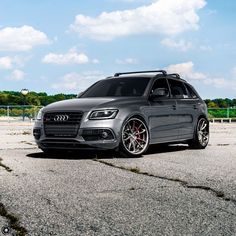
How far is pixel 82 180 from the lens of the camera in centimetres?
603

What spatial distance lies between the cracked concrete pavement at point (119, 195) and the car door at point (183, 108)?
168 cm

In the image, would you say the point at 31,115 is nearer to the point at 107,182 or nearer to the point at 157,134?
the point at 157,134

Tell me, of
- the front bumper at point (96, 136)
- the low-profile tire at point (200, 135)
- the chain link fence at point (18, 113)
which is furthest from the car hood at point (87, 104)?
the chain link fence at point (18, 113)

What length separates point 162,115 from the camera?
9516 millimetres

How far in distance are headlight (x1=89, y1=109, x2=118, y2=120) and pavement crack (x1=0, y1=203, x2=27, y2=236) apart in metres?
4.12

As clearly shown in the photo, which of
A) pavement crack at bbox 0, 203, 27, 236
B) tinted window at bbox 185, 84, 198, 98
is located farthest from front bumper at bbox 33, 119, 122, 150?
pavement crack at bbox 0, 203, 27, 236

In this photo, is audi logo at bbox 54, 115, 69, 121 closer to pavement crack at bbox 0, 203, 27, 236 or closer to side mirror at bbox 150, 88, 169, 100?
side mirror at bbox 150, 88, 169, 100

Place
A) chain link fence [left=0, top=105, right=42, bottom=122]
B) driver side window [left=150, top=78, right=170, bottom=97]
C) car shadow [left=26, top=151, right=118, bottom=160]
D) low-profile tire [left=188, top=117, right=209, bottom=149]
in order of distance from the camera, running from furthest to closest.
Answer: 1. chain link fence [left=0, top=105, right=42, bottom=122]
2. low-profile tire [left=188, top=117, right=209, bottom=149]
3. driver side window [left=150, top=78, right=170, bottom=97]
4. car shadow [left=26, top=151, right=118, bottom=160]

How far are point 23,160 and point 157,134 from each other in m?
2.50

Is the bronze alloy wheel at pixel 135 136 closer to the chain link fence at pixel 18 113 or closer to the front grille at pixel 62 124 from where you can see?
the front grille at pixel 62 124

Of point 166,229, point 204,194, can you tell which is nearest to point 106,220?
point 166,229

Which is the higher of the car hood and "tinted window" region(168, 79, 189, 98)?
"tinted window" region(168, 79, 189, 98)

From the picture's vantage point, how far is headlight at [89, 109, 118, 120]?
332 inches

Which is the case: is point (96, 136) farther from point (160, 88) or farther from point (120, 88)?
point (160, 88)
